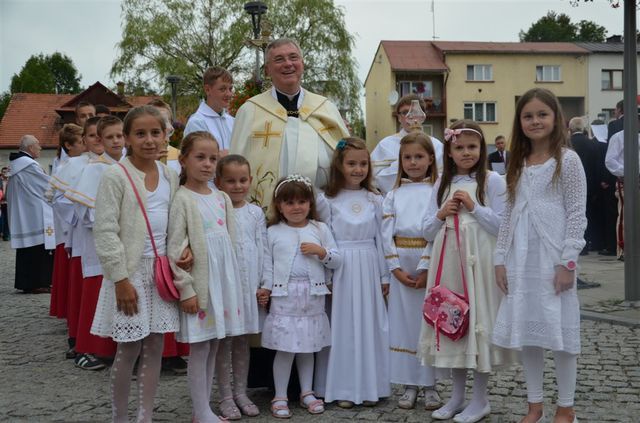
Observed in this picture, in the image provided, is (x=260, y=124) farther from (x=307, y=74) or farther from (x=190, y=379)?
(x=307, y=74)

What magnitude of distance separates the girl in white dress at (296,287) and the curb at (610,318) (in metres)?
3.78

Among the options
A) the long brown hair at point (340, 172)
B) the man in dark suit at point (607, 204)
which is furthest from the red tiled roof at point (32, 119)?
the long brown hair at point (340, 172)

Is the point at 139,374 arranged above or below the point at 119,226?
below

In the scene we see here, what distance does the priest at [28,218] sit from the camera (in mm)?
10984

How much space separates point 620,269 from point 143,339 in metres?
9.22

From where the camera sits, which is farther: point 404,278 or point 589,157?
point 589,157

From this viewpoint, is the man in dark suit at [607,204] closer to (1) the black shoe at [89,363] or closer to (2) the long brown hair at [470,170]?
(2) the long brown hair at [470,170]

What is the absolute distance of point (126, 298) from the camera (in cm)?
405

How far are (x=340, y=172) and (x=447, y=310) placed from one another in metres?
1.31

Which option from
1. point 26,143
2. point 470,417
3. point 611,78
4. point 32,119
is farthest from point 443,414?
point 32,119

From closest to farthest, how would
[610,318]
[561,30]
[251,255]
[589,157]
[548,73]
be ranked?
[251,255]
[610,318]
[589,157]
[548,73]
[561,30]

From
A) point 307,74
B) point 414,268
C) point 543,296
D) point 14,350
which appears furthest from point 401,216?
point 307,74

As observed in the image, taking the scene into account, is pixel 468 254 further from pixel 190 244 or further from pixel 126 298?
pixel 126 298

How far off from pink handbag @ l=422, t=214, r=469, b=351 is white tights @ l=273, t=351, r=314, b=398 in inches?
35.8
